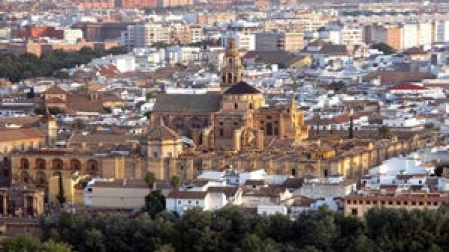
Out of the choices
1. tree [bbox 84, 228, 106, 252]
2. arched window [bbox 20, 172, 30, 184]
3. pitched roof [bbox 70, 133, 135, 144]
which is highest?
pitched roof [bbox 70, 133, 135, 144]

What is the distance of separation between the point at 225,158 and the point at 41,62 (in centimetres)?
2904

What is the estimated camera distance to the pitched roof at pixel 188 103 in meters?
34.2

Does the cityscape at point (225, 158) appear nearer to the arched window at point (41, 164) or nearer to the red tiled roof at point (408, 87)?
the arched window at point (41, 164)

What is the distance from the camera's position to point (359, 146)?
106ft

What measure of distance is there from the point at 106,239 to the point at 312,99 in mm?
19939

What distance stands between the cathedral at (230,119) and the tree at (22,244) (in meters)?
7.45

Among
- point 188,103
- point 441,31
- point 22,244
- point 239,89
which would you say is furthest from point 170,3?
point 22,244

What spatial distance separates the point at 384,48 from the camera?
67750 mm

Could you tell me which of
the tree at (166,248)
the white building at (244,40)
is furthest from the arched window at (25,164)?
the white building at (244,40)

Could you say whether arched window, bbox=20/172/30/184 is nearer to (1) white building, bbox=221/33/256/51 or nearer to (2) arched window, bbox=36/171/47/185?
(2) arched window, bbox=36/171/47/185

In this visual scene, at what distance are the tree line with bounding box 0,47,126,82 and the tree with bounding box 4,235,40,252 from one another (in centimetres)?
3009

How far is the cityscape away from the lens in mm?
25344

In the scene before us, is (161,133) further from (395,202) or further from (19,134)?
(395,202)

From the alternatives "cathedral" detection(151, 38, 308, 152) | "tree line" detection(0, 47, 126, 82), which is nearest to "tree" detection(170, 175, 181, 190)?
"cathedral" detection(151, 38, 308, 152)
